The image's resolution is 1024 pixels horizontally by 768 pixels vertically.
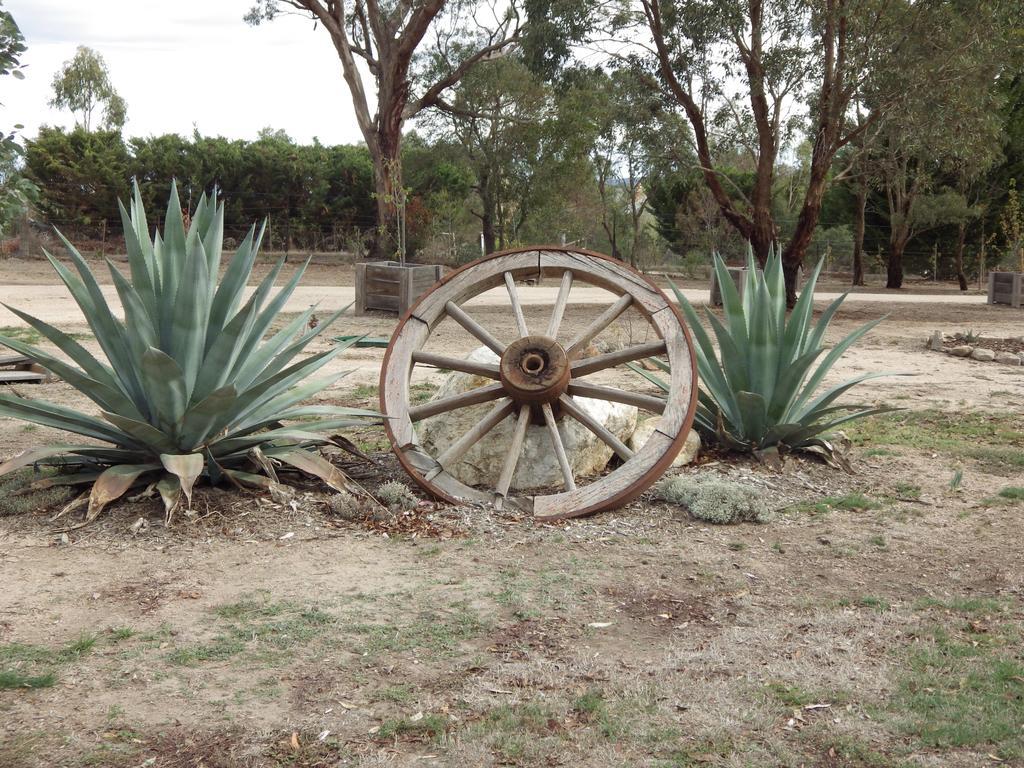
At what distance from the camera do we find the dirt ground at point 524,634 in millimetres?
3039

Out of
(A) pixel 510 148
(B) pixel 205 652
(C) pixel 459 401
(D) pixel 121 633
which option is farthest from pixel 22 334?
(A) pixel 510 148

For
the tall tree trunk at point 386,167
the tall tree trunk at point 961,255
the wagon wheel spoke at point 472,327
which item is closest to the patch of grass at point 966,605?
the wagon wheel spoke at point 472,327

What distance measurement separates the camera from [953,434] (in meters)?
7.48

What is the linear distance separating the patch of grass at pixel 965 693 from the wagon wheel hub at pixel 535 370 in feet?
7.13

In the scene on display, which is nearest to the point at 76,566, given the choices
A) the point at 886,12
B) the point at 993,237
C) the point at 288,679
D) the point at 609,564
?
the point at 288,679

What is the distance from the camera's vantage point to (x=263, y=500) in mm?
5199

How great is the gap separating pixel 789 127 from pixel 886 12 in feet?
10.1

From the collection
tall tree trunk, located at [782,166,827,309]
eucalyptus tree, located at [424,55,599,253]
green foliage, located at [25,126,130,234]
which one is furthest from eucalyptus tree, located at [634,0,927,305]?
green foliage, located at [25,126,130,234]

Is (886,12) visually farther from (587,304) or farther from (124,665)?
(124,665)

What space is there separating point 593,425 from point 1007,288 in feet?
58.3

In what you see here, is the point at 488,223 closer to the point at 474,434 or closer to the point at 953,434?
the point at 953,434

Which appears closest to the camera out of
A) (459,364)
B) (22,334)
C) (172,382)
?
(172,382)

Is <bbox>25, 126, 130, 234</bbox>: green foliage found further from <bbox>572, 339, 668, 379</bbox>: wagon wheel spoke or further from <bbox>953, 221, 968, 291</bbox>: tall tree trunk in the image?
<bbox>572, 339, 668, 379</bbox>: wagon wheel spoke

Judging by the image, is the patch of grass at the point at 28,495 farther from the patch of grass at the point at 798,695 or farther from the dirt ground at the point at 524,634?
the patch of grass at the point at 798,695
